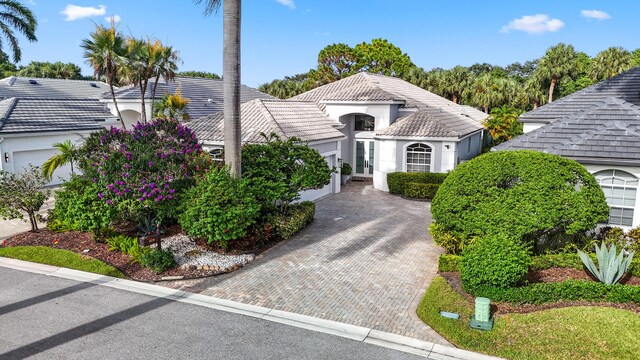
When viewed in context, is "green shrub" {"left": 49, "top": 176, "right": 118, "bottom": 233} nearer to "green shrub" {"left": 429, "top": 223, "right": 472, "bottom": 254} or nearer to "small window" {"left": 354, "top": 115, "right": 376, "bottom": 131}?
"green shrub" {"left": 429, "top": 223, "right": 472, "bottom": 254}

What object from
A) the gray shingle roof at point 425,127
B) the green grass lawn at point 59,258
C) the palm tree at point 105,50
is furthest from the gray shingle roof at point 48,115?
the gray shingle roof at point 425,127

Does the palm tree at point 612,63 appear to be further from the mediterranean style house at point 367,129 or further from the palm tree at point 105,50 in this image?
the palm tree at point 105,50

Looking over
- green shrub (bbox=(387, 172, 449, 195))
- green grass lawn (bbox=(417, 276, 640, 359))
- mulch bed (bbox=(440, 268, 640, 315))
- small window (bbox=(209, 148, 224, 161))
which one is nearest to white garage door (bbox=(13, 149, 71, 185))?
small window (bbox=(209, 148, 224, 161))

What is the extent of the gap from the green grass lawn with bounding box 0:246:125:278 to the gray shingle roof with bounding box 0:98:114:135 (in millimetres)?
11550

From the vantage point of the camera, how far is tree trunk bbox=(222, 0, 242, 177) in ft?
46.5

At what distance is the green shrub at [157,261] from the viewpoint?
1331 cm

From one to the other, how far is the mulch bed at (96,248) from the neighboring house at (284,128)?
6236 millimetres

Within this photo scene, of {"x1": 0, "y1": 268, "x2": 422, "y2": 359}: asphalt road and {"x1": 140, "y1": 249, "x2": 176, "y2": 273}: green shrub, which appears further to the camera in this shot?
{"x1": 140, "y1": 249, "x2": 176, "y2": 273}: green shrub

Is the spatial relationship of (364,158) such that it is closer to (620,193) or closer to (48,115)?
(620,193)

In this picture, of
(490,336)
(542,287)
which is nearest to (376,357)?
(490,336)

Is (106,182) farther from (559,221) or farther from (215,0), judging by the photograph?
(559,221)

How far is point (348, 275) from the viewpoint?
13.4m

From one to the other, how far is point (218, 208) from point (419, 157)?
15.1 meters

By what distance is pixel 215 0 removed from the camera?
48.8ft
